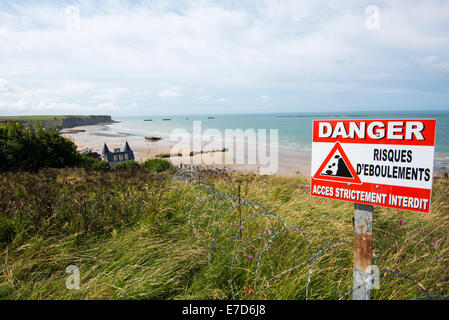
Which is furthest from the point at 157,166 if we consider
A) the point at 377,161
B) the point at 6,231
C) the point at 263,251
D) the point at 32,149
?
the point at 377,161

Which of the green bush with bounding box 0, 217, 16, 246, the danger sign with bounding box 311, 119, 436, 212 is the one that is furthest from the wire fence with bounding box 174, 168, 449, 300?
the green bush with bounding box 0, 217, 16, 246

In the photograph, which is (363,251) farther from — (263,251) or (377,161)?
(263,251)

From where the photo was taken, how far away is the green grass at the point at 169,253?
2.90 m

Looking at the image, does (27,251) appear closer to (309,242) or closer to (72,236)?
(72,236)

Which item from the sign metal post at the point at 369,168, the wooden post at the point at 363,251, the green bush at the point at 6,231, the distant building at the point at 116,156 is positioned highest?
the sign metal post at the point at 369,168

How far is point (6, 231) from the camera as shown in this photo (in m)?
3.84

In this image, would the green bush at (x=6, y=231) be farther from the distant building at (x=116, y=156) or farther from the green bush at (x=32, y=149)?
the distant building at (x=116, y=156)

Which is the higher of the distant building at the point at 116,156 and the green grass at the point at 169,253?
the green grass at the point at 169,253

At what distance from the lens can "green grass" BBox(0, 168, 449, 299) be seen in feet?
9.51

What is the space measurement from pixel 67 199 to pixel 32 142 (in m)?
11.6

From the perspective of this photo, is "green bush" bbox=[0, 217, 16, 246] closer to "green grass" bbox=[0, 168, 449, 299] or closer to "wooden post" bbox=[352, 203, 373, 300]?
"green grass" bbox=[0, 168, 449, 299]

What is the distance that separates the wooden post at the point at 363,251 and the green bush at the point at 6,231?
440cm

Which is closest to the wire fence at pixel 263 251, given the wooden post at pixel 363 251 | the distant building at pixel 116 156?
the wooden post at pixel 363 251
